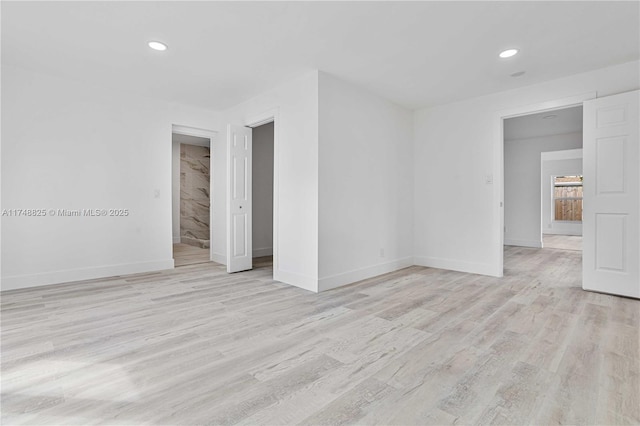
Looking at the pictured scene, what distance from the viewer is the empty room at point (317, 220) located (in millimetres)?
1717

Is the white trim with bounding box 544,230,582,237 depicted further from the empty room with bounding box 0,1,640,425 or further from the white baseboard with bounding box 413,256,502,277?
the white baseboard with bounding box 413,256,502,277

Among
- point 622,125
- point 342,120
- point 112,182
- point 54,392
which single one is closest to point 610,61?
point 622,125

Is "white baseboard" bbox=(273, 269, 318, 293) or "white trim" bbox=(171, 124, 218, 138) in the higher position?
"white trim" bbox=(171, 124, 218, 138)

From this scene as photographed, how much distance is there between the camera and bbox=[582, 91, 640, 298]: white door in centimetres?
331

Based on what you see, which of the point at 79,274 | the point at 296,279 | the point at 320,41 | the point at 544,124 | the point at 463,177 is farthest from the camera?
the point at 544,124

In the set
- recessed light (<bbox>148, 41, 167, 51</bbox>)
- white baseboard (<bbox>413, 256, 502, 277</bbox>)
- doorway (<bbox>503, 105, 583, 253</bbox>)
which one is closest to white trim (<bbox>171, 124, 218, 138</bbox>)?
recessed light (<bbox>148, 41, 167, 51</bbox>)

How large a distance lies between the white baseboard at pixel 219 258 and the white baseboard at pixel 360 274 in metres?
2.34

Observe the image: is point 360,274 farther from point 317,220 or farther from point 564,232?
point 564,232

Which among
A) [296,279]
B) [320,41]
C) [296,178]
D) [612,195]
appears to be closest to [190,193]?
[296,178]

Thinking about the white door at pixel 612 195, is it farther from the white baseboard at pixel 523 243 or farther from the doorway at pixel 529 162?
the white baseboard at pixel 523 243

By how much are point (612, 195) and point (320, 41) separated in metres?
3.61

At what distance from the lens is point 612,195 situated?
345cm

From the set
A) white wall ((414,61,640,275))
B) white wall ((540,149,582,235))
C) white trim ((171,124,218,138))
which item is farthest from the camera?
white wall ((540,149,582,235))

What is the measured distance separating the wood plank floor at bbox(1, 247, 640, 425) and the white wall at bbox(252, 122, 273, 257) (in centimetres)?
271
